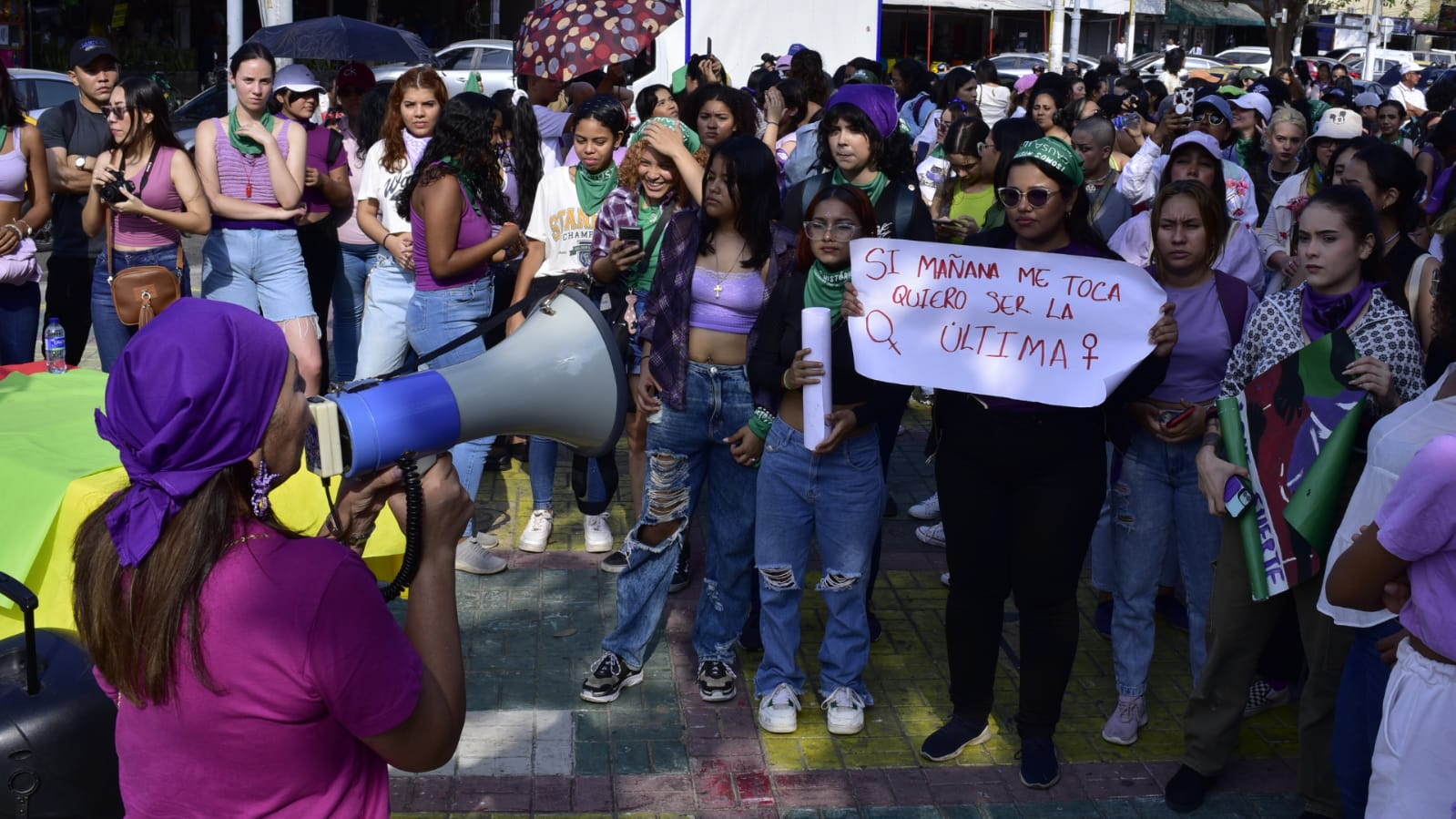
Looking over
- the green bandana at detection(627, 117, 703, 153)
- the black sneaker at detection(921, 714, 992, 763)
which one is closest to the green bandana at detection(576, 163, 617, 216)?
the green bandana at detection(627, 117, 703, 153)

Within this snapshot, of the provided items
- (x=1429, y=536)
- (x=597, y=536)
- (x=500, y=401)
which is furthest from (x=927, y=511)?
(x=500, y=401)

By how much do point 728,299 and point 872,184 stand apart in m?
0.91

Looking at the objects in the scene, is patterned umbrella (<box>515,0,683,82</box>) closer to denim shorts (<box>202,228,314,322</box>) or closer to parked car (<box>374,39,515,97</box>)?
denim shorts (<box>202,228,314,322</box>)

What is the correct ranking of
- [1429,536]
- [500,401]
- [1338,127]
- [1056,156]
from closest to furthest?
1. [500,401]
2. [1429,536]
3. [1056,156]
4. [1338,127]

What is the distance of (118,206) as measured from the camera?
620cm

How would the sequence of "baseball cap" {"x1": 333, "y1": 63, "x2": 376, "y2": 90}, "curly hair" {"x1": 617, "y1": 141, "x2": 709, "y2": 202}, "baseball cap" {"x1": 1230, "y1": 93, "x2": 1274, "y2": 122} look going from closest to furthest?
"curly hair" {"x1": 617, "y1": 141, "x2": 709, "y2": 202}
"baseball cap" {"x1": 333, "y1": 63, "x2": 376, "y2": 90}
"baseball cap" {"x1": 1230, "y1": 93, "x2": 1274, "y2": 122}

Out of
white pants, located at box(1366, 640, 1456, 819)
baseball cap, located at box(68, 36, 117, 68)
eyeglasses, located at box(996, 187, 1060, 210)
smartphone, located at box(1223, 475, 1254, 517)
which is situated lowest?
white pants, located at box(1366, 640, 1456, 819)

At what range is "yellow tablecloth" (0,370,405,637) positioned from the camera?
418 centimetres

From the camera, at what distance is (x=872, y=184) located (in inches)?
208

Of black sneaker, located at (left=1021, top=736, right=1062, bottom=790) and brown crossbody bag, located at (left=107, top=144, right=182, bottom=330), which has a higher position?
brown crossbody bag, located at (left=107, top=144, right=182, bottom=330)

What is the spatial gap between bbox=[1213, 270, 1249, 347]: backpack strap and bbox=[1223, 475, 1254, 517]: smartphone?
0.58 meters

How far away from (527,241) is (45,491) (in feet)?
8.16

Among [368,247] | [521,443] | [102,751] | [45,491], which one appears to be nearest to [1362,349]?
[102,751]

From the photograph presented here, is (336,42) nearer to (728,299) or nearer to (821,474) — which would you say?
(728,299)
